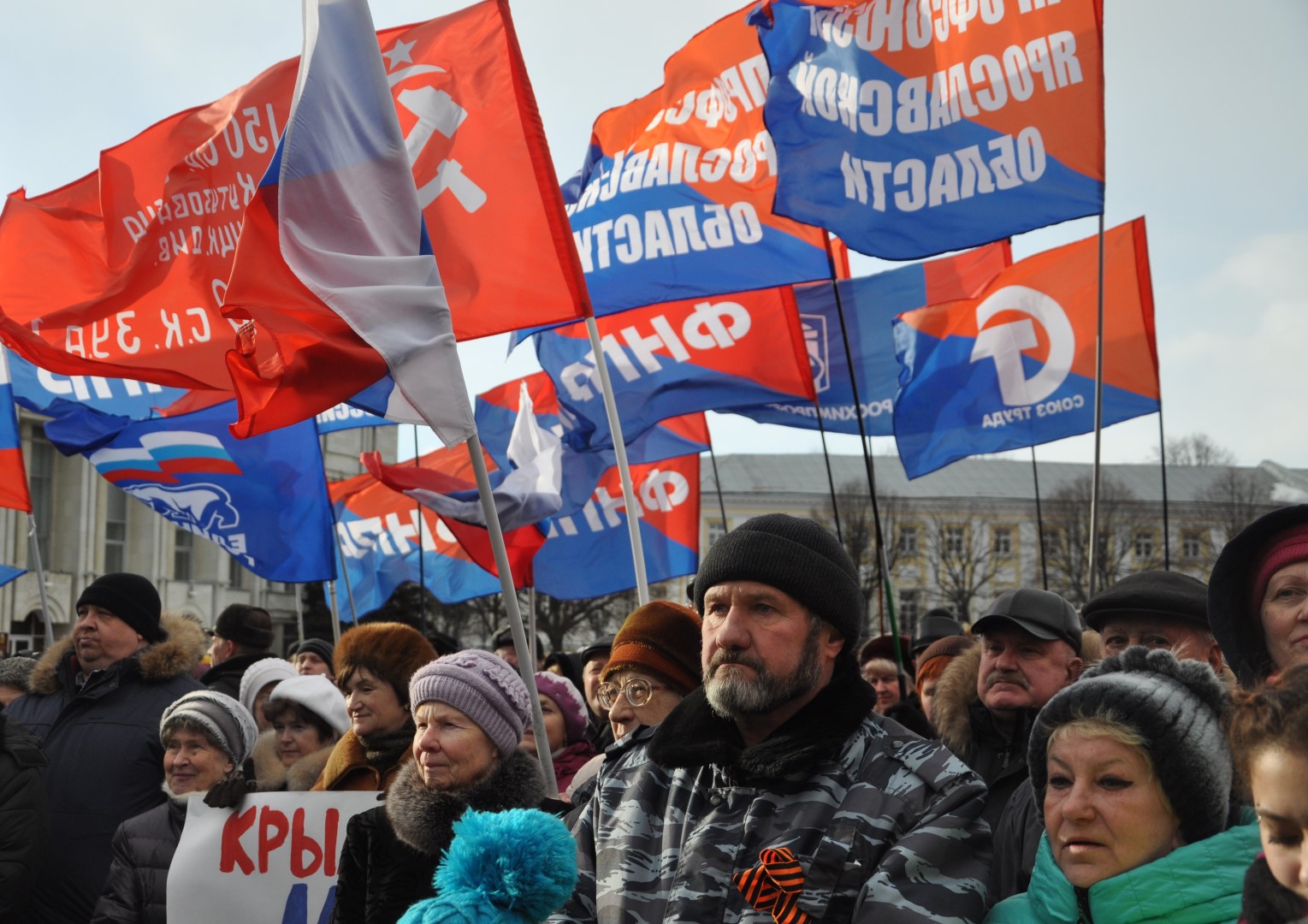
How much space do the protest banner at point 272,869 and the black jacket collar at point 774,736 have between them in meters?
2.02

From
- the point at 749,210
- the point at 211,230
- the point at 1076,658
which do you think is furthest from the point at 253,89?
the point at 1076,658

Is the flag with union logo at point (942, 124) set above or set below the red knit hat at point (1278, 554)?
above

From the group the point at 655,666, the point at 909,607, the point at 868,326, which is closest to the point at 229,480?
the point at 868,326

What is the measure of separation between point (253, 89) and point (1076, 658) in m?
4.82

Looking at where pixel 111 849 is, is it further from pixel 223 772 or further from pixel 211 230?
pixel 211 230

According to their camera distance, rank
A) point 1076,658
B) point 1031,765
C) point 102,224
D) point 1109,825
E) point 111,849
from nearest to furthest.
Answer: point 1109,825 < point 1031,765 < point 1076,658 < point 111,849 < point 102,224

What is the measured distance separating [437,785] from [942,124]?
4.52 metres

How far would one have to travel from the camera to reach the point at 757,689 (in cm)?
285

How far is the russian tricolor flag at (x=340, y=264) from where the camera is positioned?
4629 mm

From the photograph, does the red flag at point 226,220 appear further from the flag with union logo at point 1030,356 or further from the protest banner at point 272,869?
the flag with union logo at point 1030,356

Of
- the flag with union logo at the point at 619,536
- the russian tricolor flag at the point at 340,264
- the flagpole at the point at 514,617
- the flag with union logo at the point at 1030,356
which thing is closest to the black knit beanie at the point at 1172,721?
the flagpole at the point at 514,617

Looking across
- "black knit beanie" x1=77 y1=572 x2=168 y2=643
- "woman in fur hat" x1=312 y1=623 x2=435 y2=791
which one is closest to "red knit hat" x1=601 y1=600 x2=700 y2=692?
"woman in fur hat" x1=312 y1=623 x2=435 y2=791

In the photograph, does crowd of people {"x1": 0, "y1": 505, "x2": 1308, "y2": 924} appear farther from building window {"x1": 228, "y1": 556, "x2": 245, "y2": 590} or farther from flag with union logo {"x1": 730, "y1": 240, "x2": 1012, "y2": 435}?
building window {"x1": 228, "y1": 556, "x2": 245, "y2": 590}

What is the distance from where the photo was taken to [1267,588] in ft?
10.3
